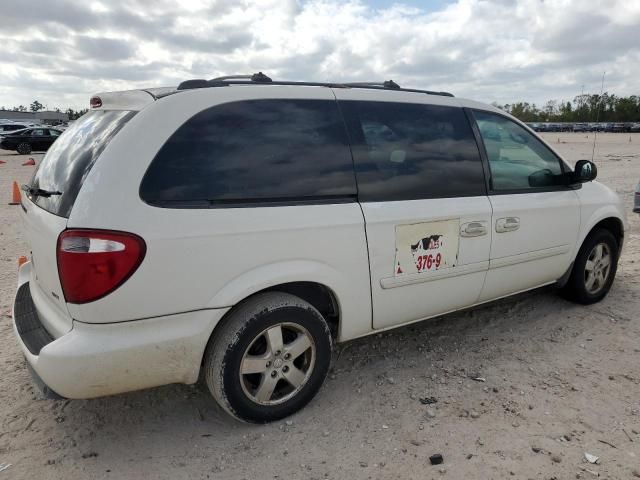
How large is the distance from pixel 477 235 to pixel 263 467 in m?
1.99

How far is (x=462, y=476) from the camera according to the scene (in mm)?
2482

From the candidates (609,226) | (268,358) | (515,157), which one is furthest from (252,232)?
(609,226)

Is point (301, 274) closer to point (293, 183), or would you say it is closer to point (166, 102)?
point (293, 183)

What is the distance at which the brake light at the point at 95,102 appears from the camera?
9.95 feet

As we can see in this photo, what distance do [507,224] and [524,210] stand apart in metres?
0.22

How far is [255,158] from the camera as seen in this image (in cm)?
267

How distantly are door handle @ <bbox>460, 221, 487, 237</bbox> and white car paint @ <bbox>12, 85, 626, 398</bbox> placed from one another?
0.03 meters

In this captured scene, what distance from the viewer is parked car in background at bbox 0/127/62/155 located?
25.9 m

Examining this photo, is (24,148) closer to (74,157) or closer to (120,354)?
(74,157)

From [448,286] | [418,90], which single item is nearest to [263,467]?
[448,286]

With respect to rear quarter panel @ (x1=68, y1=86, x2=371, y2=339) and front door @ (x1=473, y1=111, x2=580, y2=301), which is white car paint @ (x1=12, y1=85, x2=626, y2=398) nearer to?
rear quarter panel @ (x1=68, y1=86, x2=371, y2=339)

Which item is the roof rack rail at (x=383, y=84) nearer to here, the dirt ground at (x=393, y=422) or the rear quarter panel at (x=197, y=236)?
the rear quarter panel at (x=197, y=236)

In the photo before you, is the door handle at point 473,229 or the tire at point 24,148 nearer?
the door handle at point 473,229

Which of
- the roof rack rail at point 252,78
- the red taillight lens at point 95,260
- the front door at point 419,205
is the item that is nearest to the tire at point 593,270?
the front door at point 419,205
